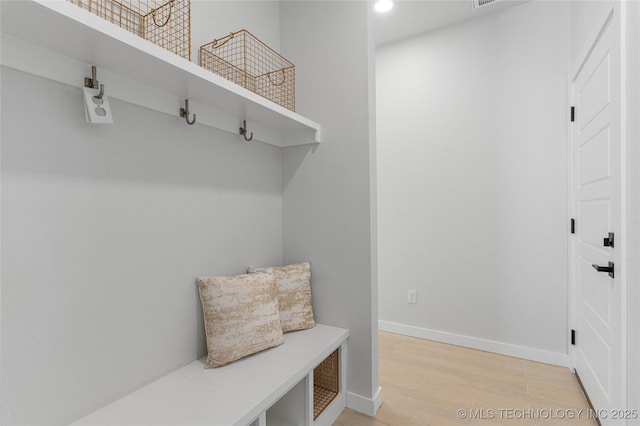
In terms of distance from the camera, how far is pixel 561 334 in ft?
7.65

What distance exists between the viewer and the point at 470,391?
6.59 ft

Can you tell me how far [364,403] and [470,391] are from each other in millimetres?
733

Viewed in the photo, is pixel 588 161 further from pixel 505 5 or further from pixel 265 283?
pixel 265 283

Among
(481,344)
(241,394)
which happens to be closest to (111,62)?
(241,394)

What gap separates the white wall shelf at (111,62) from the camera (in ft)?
2.82

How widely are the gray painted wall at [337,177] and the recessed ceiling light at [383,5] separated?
69 centimetres

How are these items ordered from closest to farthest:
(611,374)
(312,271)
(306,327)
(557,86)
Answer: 1. (611,374)
2. (306,327)
3. (312,271)
4. (557,86)

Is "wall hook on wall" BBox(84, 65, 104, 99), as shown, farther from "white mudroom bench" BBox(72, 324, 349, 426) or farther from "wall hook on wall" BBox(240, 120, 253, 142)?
"white mudroom bench" BBox(72, 324, 349, 426)

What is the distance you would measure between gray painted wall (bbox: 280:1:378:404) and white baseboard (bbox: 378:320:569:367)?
118cm

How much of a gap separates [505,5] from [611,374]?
256 centimetres

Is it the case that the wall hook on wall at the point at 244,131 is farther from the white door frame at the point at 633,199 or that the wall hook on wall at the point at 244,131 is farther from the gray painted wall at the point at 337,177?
the white door frame at the point at 633,199

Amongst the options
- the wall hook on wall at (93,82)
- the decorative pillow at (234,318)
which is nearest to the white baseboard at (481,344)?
the decorative pillow at (234,318)

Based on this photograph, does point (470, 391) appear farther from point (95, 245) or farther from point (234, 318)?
point (95, 245)

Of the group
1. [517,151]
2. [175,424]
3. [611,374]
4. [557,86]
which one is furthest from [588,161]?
[175,424]
